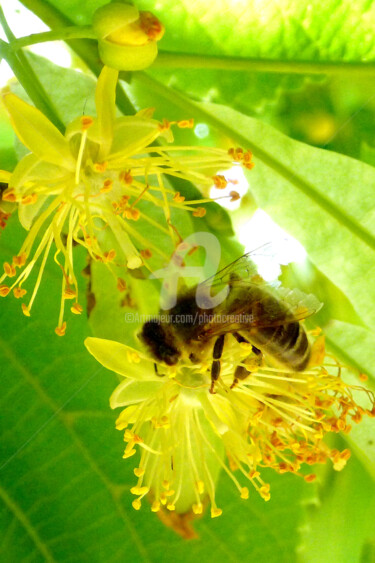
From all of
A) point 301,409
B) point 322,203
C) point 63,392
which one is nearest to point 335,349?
point 301,409

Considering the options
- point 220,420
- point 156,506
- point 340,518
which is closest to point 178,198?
point 220,420

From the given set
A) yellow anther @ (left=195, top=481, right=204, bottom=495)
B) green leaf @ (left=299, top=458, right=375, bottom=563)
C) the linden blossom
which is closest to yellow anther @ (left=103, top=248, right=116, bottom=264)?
the linden blossom

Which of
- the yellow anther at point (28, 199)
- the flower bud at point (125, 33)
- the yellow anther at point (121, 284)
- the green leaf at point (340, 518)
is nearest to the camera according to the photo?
the flower bud at point (125, 33)

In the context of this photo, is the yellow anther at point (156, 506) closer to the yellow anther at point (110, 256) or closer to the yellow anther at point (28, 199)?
the yellow anther at point (110, 256)

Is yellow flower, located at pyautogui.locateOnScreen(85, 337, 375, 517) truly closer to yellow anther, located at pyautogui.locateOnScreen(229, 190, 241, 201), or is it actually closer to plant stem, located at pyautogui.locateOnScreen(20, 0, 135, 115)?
yellow anther, located at pyautogui.locateOnScreen(229, 190, 241, 201)

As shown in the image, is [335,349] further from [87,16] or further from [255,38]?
[87,16]

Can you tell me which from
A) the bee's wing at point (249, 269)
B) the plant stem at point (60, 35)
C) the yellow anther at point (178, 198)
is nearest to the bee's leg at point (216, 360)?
the bee's wing at point (249, 269)

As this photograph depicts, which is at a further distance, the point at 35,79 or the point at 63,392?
the point at 63,392
